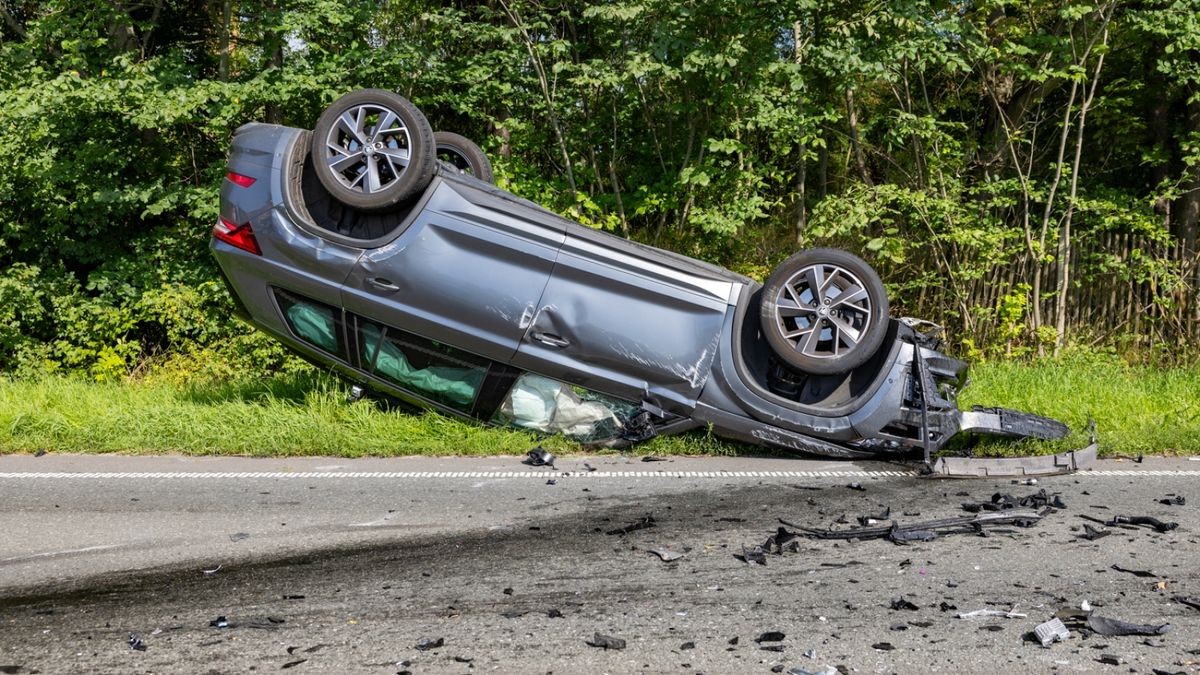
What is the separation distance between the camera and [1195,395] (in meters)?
8.53

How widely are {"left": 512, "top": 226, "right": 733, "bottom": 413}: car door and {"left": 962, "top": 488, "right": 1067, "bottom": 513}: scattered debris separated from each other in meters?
1.89

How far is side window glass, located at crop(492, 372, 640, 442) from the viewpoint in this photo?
6.64m

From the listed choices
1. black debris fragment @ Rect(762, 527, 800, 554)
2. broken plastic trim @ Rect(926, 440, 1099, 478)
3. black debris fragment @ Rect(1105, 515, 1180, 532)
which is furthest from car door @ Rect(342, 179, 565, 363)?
black debris fragment @ Rect(1105, 515, 1180, 532)

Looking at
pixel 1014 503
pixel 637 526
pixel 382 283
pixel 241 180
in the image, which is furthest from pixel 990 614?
pixel 241 180

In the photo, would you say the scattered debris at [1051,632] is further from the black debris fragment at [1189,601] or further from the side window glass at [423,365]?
the side window glass at [423,365]

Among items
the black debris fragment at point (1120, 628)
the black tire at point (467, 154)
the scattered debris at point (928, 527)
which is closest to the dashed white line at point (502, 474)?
the scattered debris at point (928, 527)

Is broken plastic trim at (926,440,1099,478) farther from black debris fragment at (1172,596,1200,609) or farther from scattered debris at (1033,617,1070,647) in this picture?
scattered debris at (1033,617,1070,647)

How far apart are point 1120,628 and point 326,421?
5.28 m

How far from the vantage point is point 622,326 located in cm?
644

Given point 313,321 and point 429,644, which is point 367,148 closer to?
point 313,321

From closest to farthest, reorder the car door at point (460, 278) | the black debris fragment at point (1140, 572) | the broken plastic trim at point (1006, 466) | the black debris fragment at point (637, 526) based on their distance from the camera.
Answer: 1. the black debris fragment at point (1140, 572)
2. the black debris fragment at point (637, 526)
3. the broken plastic trim at point (1006, 466)
4. the car door at point (460, 278)

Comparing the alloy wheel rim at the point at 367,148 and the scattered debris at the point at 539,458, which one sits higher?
the alloy wheel rim at the point at 367,148

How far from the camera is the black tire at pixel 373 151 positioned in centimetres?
652

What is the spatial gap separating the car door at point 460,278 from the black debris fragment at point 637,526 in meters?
1.78
